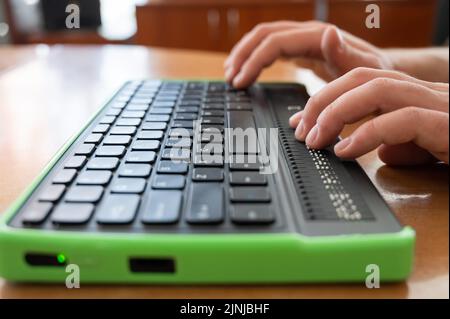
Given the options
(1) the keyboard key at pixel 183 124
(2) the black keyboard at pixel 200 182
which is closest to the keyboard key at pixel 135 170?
(2) the black keyboard at pixel 200 182

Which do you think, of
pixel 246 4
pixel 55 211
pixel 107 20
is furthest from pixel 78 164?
pixel 107 20

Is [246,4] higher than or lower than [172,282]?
higher

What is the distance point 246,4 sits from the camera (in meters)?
1.92

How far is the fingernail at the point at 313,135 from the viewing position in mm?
368

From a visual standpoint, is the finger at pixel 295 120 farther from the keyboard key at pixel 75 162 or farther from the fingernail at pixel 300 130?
the keyboard key at pixel 75 162

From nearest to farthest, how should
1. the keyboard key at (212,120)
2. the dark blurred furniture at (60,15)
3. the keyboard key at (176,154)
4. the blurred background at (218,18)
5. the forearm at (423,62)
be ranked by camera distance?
the keyboard key at (176,154)
the keyboard key at (212,120)
the forearm at (423,62)
the blurred background at (218,18)
the dark blurred furniture at (60,15)

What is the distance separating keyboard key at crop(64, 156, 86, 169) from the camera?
0.34 metres

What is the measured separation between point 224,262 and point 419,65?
0.44 meters

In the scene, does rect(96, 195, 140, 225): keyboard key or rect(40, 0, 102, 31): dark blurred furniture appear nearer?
rect(96, 195, 140, 225): keyboard key

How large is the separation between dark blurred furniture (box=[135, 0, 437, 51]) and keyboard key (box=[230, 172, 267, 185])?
1670 mm

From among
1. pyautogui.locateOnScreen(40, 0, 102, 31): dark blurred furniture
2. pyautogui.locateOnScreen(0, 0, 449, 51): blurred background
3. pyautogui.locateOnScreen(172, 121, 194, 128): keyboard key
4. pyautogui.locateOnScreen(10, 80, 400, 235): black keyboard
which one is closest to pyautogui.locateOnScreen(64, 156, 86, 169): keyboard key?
pyautogui.locateOnScreen(10, 80, 400, 235): black keyboard

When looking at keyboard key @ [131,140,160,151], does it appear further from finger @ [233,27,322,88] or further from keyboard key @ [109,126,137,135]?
finger @ [233,27,322,88]

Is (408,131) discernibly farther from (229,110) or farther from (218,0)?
(218,0)

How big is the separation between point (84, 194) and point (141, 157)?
0.07m
